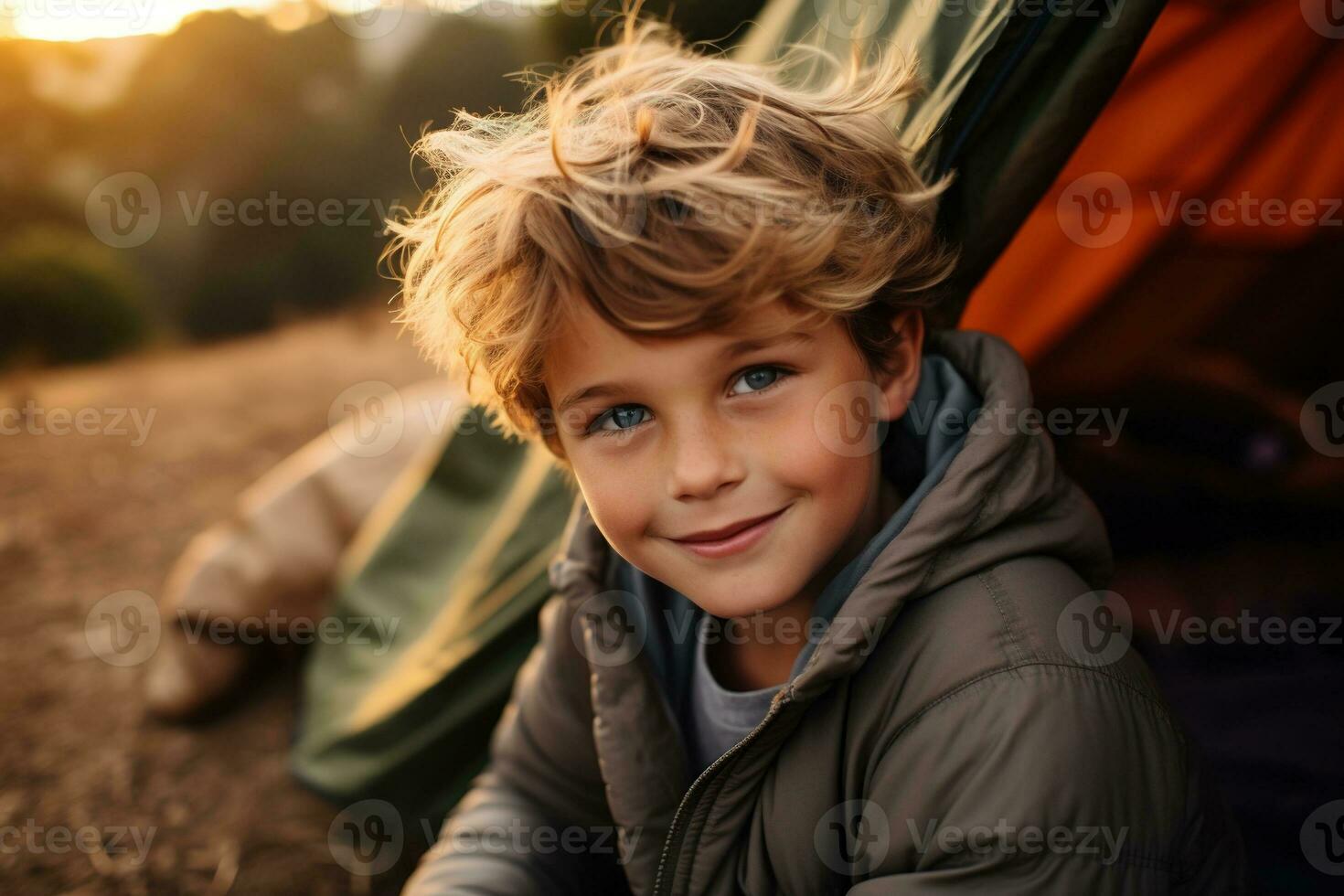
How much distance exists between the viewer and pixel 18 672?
2.55m

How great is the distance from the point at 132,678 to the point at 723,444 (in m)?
2.18

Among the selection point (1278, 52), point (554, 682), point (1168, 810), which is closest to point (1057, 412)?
point (1278, 52)

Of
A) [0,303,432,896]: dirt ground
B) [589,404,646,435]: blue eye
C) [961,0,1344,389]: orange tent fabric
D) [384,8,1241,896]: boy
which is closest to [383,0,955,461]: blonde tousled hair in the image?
[384,8,1241,896]: boy

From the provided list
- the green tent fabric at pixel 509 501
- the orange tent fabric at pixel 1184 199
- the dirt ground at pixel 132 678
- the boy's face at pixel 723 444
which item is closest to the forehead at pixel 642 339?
the boy's face at pixel 723 444

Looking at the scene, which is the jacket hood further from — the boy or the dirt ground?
the dirt ground

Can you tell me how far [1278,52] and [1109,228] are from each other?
0.33m

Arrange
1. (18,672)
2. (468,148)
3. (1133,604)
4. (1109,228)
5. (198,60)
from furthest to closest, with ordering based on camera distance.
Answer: (198,60) → (18,672) → (1133,604) → (1109,228) → (468,148)

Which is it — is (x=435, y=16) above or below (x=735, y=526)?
above

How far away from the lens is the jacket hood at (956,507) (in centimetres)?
101

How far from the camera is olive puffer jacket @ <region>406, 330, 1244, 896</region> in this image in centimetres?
92

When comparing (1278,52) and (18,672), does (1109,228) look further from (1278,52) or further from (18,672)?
(18,672)

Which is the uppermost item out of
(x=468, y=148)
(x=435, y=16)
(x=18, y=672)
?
(x=435, y=16)

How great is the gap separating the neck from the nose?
0.90 feet

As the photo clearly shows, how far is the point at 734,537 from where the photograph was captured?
3.57 feet
